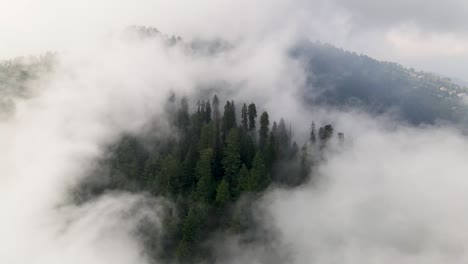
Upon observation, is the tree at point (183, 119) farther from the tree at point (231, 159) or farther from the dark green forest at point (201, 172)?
the tree at point (231, 159)

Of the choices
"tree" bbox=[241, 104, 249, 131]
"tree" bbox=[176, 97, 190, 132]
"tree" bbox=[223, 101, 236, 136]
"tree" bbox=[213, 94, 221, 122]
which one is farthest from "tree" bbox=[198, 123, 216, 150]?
"tree" bbox=[241, 104, 249, 131]

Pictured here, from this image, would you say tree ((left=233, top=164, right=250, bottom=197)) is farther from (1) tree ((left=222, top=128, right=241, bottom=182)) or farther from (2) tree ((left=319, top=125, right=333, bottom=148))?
(2) tree ((left=319, top=125, right=333, bottom=148))

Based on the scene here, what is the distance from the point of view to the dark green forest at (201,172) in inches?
3241

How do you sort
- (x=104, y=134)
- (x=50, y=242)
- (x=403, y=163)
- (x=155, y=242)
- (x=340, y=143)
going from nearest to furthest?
1. (x=155, y=242)
2. (x=50, y=242)
3. (x=104, y=134)
4. (x=340, y=143)
5. (x=403, y=163)

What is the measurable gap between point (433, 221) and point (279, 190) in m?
58.7

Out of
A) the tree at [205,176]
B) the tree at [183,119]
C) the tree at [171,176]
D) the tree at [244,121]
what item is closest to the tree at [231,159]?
the tree at [205,176]

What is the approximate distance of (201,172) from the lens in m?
91.0

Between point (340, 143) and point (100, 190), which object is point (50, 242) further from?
point (340, 143)

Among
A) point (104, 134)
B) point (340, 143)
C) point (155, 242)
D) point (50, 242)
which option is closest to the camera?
point (155, 242)

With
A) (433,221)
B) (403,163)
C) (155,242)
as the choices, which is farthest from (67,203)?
(403,163)

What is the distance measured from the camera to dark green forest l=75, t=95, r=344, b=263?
82312 mm

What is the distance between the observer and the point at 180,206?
3403 inches

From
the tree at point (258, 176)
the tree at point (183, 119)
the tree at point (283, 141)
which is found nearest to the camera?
the tree at point (258, 176)

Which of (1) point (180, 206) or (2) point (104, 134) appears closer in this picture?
(1) point (180, 206)
